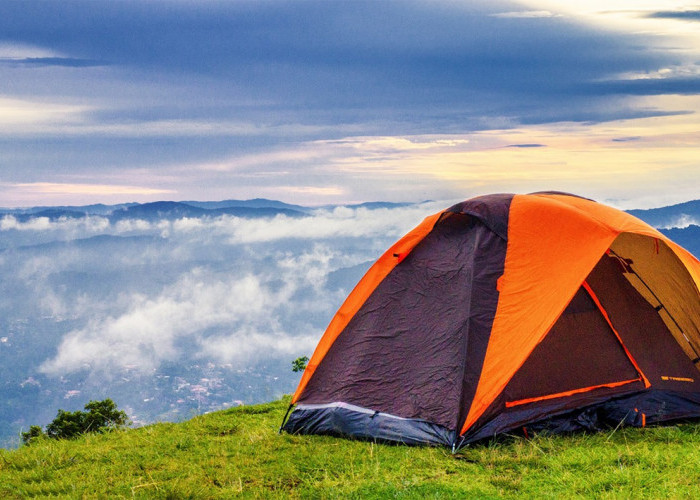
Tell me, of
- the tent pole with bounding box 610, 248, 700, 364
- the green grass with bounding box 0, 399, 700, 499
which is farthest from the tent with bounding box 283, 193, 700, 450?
the green grass with bounding box 0, 399, 700, 499

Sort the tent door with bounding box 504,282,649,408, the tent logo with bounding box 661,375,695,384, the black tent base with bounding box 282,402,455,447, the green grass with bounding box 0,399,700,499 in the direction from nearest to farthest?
1. the green grass with bounding box 0,399,700,499
2. the black tent base with bounding box 282,402,455,447
3. the tent door with bounding box 504,282,649,408
4. the tent logo with bounding box 661,375,695,384

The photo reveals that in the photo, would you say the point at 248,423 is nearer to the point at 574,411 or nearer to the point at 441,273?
the point at 441,273

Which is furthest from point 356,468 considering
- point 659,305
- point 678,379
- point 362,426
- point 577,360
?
point 659,305

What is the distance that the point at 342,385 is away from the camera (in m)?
8.48

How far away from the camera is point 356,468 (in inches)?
271

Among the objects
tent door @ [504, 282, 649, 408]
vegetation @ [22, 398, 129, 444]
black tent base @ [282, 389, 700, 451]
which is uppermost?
tent door @ [504, 282, 649, 408]

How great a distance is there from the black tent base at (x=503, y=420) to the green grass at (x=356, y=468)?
7.2 inches

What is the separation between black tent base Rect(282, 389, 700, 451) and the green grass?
0.60ft

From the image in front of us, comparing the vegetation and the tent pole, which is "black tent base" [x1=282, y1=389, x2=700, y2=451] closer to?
the tent pole

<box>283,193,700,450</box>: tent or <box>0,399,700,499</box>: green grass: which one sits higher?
<box>283,193,700,450</box>: tent

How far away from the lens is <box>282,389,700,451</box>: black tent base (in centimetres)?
763

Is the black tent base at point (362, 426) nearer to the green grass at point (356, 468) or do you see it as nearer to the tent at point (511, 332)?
the tent at point (511, 332)

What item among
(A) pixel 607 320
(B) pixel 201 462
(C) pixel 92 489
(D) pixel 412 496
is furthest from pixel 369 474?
(A) pixel 607 320

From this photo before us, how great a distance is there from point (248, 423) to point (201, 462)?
2.71 meters
